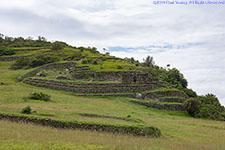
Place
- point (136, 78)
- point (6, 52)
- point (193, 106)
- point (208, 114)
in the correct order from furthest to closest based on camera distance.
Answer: point (6, 52), point (136, 78), point (193, 106), point (208, 114)

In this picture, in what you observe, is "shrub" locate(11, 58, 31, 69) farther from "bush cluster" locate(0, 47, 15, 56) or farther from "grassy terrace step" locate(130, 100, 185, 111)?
"grassy terrace step" locate(130, 100, 185, 111)

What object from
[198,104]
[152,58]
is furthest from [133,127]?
[152,58]

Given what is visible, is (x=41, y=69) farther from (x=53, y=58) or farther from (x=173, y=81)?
(x=173, y=81)

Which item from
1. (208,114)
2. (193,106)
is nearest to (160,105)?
(193,106)

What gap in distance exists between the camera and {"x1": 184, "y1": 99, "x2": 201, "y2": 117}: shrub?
134 feet

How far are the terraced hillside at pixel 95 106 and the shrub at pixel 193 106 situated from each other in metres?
1.22

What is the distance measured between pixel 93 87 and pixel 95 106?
505 inches

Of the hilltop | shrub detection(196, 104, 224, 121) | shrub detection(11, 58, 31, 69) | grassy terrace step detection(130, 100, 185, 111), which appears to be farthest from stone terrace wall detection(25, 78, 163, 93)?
shrub detection(11, 58, 31, 69)

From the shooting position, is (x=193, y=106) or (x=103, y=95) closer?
(x=193, y=106)

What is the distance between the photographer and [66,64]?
6550 cm

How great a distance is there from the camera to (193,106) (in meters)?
41.0

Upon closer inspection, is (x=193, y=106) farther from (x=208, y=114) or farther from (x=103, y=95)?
(x=103, y=95)

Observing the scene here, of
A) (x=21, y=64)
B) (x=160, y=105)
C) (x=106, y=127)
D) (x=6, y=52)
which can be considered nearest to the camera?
(x=106, y=127)

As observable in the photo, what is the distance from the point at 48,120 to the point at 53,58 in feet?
175
